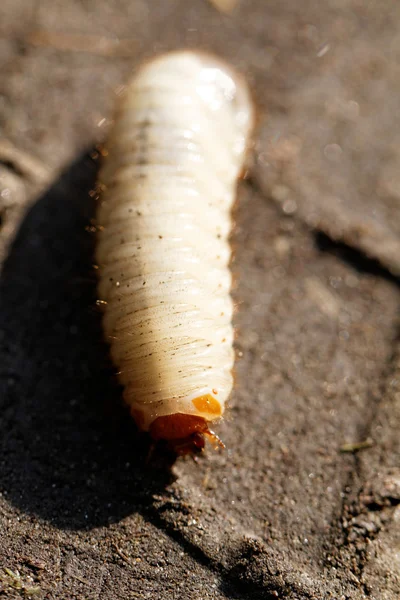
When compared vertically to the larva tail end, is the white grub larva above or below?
above

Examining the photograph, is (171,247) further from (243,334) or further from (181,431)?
(181,431)

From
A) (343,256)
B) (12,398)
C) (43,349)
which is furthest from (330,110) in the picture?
(12,398)

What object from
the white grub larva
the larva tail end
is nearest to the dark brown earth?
the larva tail end

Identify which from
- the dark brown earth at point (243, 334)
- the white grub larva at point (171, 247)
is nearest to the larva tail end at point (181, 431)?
the white grub larva at point (171, 247)

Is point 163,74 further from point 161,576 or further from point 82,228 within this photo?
point 161,576

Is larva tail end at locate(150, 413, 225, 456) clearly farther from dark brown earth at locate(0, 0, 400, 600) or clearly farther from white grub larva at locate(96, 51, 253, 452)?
dark brown earth at locate(0, 0, 400, 600)

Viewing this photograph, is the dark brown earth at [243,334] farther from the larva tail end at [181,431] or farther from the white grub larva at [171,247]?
the white grub larva at [171,247]

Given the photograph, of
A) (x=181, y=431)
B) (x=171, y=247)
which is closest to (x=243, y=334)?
(x=171, y=247)
